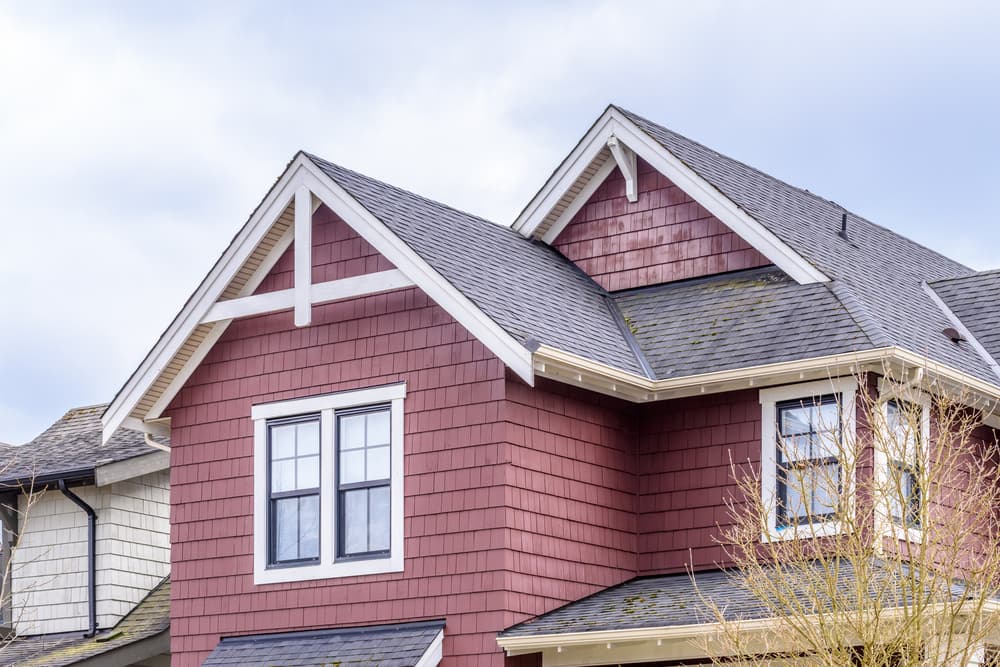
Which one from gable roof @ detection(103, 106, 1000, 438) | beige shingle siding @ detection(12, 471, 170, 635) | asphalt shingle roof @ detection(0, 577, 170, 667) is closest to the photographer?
gable roof @ detection(103, 106, 1000, 438)

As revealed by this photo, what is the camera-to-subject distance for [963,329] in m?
19.8

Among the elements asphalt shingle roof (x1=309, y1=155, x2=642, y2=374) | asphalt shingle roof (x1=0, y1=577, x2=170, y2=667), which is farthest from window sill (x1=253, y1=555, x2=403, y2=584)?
asphalt shingle roof (x1=0, y1=577, x2=170, y2=667)

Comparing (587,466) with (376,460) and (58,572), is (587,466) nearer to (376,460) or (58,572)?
(376,460)

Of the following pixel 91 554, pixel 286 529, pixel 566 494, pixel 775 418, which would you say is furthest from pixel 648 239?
pixel 91 554

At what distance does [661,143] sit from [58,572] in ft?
32.2

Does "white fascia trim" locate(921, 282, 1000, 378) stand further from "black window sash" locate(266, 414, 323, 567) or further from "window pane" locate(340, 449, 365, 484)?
"black window sash" locate(266, 414, 323, 567)

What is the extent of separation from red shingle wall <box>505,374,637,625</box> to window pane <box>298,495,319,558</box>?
95.6 inches

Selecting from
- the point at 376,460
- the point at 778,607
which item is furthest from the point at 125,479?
the point at 778,607

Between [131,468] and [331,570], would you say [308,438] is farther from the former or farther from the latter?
[131,468]

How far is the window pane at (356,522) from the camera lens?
17312 millimetres

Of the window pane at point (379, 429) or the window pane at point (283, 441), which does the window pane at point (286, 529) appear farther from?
the window pane at point (379, 429)

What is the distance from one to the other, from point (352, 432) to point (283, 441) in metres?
0.95

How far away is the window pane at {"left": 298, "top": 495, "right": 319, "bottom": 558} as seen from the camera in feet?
57.8

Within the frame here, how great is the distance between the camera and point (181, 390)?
18.9 m
